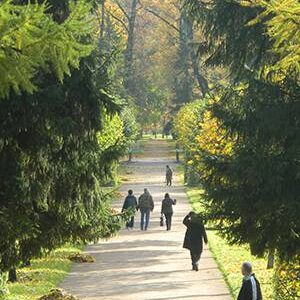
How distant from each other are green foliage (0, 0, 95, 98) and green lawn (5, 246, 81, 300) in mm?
8005

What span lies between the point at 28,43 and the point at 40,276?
1210 centimetres

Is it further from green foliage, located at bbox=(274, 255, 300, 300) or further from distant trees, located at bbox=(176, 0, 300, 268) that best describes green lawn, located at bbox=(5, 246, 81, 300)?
green foliage, located at bbox=(274, 255, 300, 300)

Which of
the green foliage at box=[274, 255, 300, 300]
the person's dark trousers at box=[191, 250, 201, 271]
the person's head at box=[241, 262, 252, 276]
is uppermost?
the person's head at box=[241, 262, 252, 276]

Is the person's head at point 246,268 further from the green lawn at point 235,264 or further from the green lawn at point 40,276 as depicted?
the green lawn at point 40,276

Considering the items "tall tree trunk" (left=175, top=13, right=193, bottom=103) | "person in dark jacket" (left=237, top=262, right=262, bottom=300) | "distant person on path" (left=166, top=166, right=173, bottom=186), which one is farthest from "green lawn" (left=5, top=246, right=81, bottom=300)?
"tall tree trunk" (left=175, top=13, right=193, bottom=103)

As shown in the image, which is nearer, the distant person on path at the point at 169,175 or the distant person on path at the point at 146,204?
the distant person on path at the point at 146,204

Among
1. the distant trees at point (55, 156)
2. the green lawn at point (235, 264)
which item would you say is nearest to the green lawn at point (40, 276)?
Result: the distant trees at point (55, 156)

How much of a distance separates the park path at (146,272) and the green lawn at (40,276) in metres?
0.31

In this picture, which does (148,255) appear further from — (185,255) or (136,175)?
(136,175)

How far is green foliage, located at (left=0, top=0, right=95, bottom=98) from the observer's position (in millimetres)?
6766

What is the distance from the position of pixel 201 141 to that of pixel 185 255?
9347 millimetres

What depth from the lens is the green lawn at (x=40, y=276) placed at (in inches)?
631

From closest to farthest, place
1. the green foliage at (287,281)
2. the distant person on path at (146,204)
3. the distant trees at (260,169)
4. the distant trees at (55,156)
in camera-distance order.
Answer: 1. the distant trees at (55,156)
2. the distant trees at (260,169)
3. the green foliage at (287,281)
4. the distant person on path at (146,204)

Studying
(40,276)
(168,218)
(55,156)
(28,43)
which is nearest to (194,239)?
(40,276)
